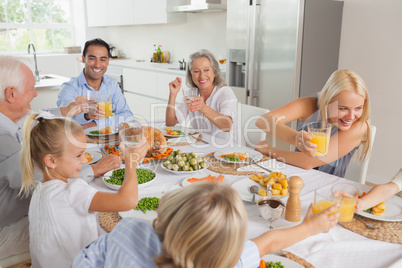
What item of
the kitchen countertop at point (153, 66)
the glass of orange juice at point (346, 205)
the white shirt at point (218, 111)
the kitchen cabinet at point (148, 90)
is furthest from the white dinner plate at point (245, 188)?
the kitchen countertop at point (153, 66)

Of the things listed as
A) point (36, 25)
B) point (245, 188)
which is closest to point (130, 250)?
point (245, 188)

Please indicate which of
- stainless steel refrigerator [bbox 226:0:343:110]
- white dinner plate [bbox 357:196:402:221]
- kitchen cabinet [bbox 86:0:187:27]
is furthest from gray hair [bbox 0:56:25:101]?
kitchen cabinet [bbox 86:0:187:27]

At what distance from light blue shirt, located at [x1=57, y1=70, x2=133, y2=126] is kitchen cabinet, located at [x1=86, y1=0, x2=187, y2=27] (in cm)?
242

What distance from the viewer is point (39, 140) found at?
1.25m

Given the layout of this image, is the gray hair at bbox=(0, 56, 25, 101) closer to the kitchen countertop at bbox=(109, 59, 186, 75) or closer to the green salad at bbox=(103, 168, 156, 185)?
the green salad at bbox=(103, 168, 156, 185)

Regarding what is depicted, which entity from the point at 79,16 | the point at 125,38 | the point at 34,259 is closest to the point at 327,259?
the point at 34,259

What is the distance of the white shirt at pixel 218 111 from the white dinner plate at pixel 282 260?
139cm

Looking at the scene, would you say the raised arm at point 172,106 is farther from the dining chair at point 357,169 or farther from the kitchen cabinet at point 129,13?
the kitchen cabinet at point 129,13

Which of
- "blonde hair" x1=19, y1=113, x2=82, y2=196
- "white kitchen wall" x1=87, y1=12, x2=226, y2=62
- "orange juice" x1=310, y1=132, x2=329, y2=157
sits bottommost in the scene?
"orange juice" x1=310, y1=132, x2=329, y2=157

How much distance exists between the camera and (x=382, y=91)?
3.37 m

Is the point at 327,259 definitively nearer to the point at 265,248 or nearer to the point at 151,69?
the point at 265,248

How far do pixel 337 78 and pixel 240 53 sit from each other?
1993 mm

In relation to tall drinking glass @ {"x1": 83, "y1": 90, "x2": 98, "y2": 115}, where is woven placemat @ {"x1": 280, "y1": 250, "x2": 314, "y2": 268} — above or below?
below

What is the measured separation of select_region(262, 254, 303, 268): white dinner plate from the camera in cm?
97
